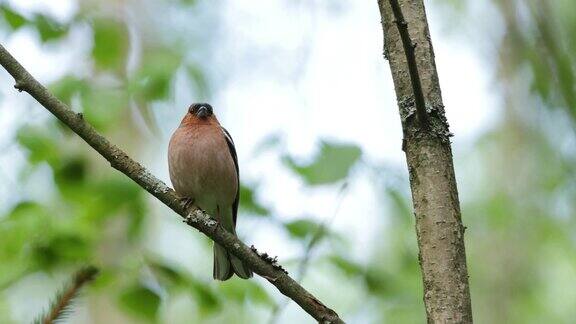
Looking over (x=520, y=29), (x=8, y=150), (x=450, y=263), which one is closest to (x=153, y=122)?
(x=8, y=150)

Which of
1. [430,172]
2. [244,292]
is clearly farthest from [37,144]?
[430,172]

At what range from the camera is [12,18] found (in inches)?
225

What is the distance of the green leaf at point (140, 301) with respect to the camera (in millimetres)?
5395

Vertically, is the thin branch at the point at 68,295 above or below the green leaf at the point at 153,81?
below

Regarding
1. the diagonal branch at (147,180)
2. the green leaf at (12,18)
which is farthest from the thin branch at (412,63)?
the green leaf at (12,18)

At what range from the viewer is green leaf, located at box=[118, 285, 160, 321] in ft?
17.7

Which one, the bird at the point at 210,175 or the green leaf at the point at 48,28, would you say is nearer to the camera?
the green leaf at the point at 48,28

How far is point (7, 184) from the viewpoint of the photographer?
249 inches

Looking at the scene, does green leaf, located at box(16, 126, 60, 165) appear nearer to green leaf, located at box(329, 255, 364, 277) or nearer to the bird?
the bird

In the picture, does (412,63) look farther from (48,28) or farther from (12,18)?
(48,28)

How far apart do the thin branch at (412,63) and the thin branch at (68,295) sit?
5.13 feet

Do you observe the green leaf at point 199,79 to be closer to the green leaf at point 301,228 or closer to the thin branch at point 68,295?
the green leaf at point 301,228

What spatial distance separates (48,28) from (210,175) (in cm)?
180

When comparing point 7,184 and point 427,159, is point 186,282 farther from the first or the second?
point 427,159
